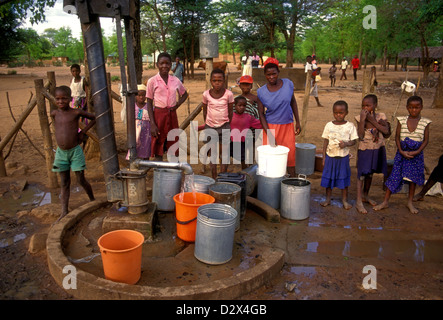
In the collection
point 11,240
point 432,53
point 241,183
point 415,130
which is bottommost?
point 11,240

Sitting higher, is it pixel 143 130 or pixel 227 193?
pixel 143 130

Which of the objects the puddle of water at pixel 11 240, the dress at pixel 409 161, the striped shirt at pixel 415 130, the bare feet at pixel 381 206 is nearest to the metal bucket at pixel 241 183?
the bare feet at pixel 381 206

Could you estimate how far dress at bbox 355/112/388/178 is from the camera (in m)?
4.20

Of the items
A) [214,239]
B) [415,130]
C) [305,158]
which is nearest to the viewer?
[214,239]

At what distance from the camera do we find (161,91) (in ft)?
14.6

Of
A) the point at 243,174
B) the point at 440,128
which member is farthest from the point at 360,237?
the point at 440,128

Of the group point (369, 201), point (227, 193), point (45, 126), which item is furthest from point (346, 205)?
point (45, 126)

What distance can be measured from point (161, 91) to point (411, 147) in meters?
3.15

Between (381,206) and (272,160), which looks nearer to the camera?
(272,160)

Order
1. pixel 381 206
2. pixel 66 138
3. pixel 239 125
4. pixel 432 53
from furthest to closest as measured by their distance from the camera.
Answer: pixel 432 53 → pixel 239 125 → pixel 381 206 → pixel 66 138

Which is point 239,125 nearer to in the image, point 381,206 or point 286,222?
point 286,222

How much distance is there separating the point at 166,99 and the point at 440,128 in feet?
25.7

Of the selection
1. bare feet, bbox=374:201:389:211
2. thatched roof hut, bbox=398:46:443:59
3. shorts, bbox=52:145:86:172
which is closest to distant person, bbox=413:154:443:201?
bare feet, bbox=374:201:389:211

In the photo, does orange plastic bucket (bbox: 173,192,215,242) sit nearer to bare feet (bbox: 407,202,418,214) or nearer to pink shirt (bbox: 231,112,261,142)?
pink shirt (bbox: 231,112,261,142)
